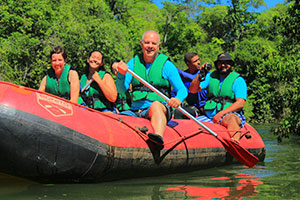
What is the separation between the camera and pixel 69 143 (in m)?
4.01

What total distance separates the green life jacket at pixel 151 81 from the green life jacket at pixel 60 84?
2.63 ft

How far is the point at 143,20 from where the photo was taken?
3609 cm

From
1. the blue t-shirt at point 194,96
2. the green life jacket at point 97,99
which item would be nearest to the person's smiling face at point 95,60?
the green life jacket at point 97,99

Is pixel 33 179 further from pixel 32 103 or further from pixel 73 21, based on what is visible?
pixel 73 21

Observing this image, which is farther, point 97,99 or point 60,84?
point 97,99

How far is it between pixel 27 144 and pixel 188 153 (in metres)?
2.07

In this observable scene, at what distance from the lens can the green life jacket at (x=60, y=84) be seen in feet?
17.0

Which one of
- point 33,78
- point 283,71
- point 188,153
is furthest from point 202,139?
point 33,78

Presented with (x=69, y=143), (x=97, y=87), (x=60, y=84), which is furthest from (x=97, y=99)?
(x=69, y=143)

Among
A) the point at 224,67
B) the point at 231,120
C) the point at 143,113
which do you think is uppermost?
the point at 224,67

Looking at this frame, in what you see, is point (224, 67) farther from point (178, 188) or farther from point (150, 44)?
point (178, 188)

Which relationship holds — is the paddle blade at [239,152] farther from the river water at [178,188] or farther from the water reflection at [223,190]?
the water reflection at [223,190]

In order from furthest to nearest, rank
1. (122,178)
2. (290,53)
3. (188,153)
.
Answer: (290,53) → (188,153) → (122,178)

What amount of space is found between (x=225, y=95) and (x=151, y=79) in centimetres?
175
